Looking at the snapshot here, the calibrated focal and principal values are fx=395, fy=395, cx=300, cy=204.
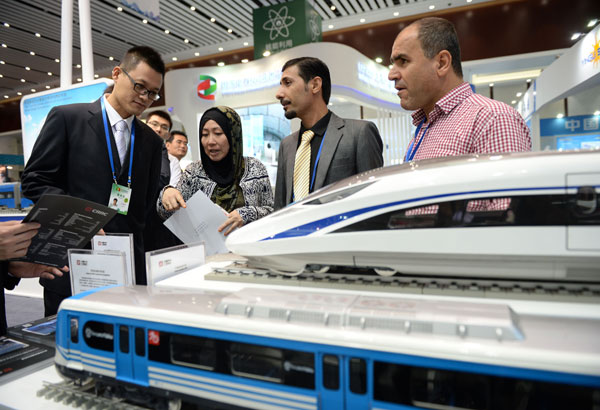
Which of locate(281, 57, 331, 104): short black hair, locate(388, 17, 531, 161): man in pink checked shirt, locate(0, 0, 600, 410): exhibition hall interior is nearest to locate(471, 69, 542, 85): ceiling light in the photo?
locate(281, 57, 331, 104): short black hair

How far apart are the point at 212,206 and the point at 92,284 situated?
626mm

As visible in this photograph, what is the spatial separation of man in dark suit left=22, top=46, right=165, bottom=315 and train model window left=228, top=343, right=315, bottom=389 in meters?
1.25

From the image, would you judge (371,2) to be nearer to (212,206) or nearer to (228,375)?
(212,206)

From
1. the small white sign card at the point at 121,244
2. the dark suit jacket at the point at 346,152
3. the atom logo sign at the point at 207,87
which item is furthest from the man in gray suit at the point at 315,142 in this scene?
the atom logo sign at the point at 207,87

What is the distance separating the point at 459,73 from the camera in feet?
4.68

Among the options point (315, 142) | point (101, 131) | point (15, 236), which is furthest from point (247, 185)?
point (15, 236)

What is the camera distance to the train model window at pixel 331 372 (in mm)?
618

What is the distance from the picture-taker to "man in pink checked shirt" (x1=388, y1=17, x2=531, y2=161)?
1.17 meters

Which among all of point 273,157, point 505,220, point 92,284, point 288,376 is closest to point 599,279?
point 505,220

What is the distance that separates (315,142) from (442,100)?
2.80 ft

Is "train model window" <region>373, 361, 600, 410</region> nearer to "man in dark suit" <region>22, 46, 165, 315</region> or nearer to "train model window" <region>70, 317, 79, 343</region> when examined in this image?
"train model window" <region>70, 317, 79, 343</region>

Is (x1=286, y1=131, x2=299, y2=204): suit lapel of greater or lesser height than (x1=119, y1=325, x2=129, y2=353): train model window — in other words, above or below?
above

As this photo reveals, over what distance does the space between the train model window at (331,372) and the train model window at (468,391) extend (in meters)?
0.06

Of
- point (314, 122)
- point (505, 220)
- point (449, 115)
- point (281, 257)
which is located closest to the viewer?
point (505, 220)
